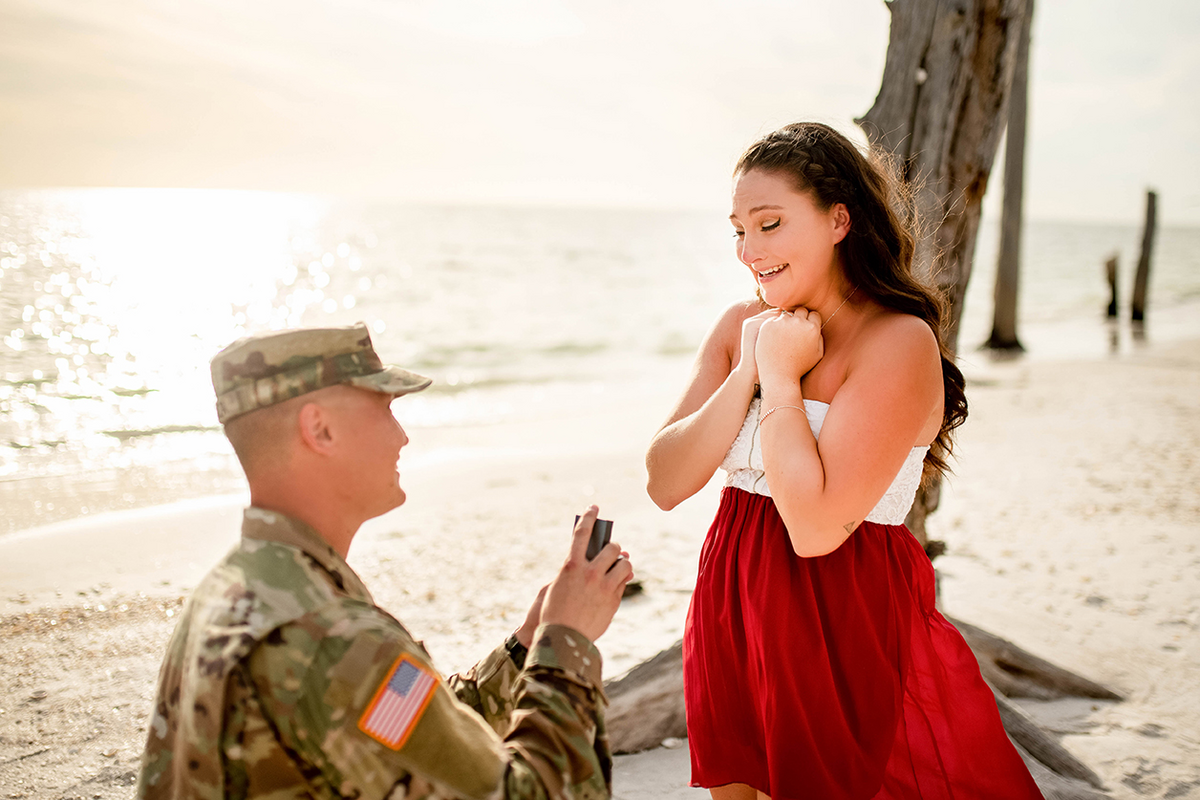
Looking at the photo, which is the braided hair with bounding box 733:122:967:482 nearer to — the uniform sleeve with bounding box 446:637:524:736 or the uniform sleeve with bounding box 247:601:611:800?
the uniform sleeve with bounding box 446:637:524:736

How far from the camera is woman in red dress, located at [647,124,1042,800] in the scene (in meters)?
→ 2.05

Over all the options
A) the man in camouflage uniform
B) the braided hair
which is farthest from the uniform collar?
the braided hair

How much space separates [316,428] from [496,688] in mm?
768

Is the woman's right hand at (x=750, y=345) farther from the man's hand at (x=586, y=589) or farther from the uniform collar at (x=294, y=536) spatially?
the uniform collar at (x=294, y=536)

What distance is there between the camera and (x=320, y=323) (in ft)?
89.7

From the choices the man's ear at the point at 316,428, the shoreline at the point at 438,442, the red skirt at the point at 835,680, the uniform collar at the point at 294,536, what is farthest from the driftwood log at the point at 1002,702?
the man's ear at the point at 316,428

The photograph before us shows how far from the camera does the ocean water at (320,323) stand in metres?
10.1

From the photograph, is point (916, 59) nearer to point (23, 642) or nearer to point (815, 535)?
point (815, 535)

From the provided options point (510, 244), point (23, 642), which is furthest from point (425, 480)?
point (510, 244)

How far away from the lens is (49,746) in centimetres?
356

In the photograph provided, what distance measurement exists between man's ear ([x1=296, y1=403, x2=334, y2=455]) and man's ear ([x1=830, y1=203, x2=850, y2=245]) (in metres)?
1.46

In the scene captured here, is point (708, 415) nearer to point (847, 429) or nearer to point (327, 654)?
point (847, 429)

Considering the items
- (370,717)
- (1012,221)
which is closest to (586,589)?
(370,717)

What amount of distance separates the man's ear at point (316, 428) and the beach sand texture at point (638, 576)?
8.18 ft
